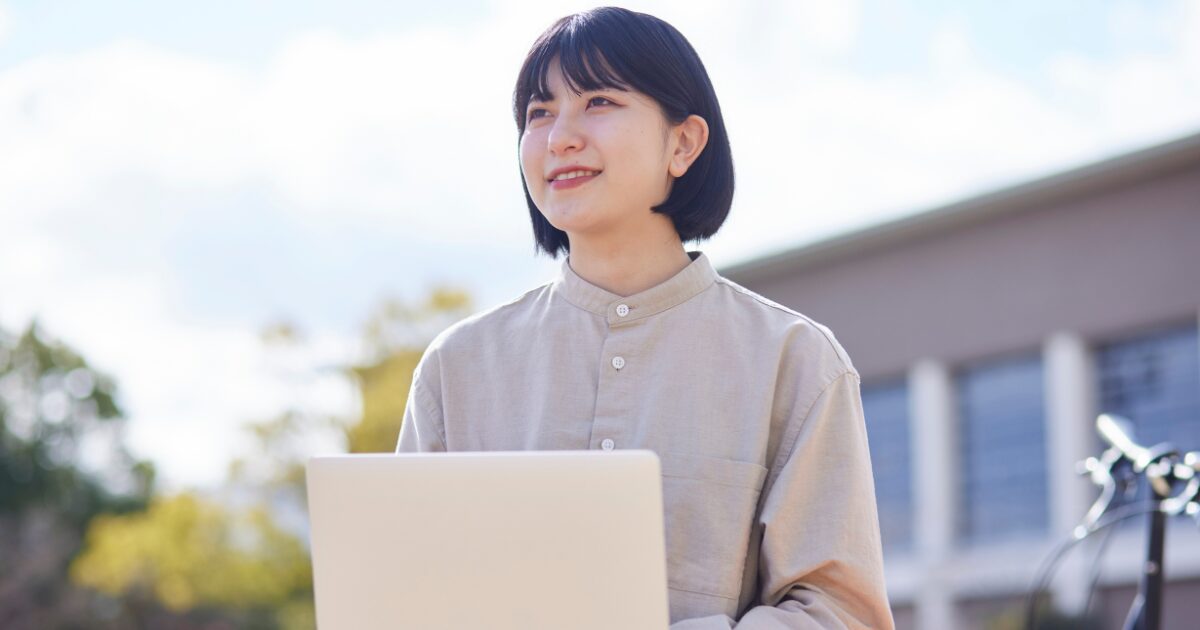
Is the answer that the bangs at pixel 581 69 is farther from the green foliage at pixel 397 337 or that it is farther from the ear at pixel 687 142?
the green foliage at pixel 397 337

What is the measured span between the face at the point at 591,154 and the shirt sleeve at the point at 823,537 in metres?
0.39

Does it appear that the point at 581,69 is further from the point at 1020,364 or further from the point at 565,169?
the point at 1020,364

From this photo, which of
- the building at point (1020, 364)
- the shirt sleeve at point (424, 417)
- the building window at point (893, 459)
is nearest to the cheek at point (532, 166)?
the shirt sleeve at point (424, 417)

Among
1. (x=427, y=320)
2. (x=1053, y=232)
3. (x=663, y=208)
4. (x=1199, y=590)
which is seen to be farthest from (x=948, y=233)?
(x=663, y=208)

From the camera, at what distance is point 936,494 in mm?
15398

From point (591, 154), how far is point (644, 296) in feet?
0.68

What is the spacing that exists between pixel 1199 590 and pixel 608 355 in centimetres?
1193

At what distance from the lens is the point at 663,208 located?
2.26 meters

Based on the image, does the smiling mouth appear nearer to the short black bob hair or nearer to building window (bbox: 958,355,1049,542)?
the short black bob hair

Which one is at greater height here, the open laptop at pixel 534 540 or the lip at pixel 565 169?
the lip at pixel 565 169

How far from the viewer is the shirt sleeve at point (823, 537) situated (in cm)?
195

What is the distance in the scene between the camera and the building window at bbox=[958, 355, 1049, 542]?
14.6m

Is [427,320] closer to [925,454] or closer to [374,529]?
[925,454]

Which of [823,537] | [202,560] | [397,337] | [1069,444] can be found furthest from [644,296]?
[202,560]
